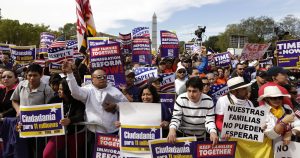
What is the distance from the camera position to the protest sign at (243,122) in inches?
170

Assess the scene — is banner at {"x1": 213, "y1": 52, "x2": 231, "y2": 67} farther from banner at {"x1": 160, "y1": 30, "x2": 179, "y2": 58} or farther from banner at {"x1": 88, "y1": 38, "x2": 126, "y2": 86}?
banner at {"x1": 88, "y1": 38, "x2": 126, "y2": 86}

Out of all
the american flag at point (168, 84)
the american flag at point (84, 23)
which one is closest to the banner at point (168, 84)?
the american flag at point (168, 84)

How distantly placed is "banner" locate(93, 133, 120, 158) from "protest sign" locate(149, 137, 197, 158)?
685 mm

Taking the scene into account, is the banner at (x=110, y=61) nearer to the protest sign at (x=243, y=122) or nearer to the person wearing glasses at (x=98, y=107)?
the person wearing glasses at (x=98, y=107)

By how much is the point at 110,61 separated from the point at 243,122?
3.30 metres

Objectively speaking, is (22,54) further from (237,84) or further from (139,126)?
(237,84)

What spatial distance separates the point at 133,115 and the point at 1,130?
2104 mm

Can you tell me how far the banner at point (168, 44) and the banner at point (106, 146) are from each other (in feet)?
27.7

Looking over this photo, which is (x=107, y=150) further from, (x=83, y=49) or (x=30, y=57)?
(x=30, y=57)

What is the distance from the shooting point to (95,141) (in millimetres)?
4891

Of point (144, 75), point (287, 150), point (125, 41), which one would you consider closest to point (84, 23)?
point (144, 75)

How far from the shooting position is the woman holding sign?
4.97m

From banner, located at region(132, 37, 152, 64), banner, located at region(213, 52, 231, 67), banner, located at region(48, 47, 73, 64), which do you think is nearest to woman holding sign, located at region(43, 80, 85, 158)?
banner, located at region(48, 47, 73, 64)

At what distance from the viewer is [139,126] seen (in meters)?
4.65
